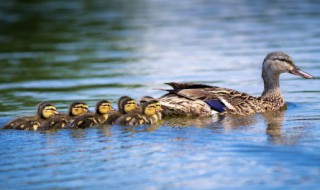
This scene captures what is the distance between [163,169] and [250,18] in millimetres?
15562

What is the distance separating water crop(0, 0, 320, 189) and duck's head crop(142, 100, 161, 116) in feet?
0.76

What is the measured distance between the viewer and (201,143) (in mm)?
9492

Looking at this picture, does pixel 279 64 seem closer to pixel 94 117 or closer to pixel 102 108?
pixel 102 108

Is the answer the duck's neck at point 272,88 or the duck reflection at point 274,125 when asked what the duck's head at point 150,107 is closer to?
the duck reflection at point 274,125

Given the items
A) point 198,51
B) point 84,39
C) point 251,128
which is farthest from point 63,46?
point 251,128

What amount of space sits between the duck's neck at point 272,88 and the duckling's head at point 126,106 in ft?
7.20

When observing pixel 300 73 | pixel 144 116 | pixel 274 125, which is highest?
pixel 300 73

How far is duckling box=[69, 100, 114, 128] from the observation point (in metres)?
10.5

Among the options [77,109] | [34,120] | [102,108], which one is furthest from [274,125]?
[34,120]

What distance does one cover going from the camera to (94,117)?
34.8ft

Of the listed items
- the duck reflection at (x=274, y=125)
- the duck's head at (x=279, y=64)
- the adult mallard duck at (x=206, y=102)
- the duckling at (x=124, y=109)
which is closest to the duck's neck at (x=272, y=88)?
the duck's head at (x=279, y=64)

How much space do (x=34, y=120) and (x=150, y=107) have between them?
4.36 ft

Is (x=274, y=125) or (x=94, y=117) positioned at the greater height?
(x=94, y=117)

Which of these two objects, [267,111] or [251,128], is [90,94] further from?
[251,128]
